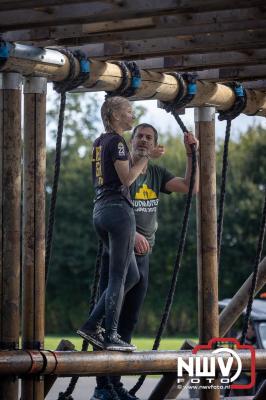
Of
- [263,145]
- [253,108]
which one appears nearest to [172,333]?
[263,145]

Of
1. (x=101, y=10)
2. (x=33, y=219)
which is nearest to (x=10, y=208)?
(x=33, y=219)

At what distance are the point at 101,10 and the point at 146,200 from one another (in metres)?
Result: 1.89

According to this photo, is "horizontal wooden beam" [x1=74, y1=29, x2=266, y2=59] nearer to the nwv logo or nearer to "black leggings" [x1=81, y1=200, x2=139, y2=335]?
"black leggings" [x1=81, y1=200, x2=139, y2=335]

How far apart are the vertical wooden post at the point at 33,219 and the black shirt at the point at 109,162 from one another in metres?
0.40

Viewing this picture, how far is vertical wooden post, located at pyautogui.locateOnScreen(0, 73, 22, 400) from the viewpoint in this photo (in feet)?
26.6

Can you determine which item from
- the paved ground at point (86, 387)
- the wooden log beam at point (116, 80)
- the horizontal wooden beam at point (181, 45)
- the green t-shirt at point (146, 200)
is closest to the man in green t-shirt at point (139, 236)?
the green t-shirt at point (146, 200)

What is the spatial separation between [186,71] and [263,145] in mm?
30640

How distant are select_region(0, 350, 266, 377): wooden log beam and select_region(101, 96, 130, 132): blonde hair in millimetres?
1456

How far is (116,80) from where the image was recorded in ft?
29.4

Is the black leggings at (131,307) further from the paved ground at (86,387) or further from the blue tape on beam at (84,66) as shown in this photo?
the paved ground at (86,387)

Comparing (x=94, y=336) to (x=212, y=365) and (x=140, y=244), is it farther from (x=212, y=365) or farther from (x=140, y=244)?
(x=212, y=365)

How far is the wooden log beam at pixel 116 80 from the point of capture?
26.5 feet

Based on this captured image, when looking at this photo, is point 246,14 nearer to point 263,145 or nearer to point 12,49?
point 12,49

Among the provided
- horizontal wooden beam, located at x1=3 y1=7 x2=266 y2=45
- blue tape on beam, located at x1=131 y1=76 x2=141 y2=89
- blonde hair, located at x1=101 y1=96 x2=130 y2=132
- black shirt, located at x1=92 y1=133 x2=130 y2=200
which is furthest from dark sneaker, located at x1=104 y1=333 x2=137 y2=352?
horizontal wooden beam, located at x1=3 y1=7 x2=266 y2=45
